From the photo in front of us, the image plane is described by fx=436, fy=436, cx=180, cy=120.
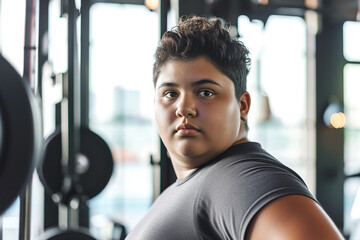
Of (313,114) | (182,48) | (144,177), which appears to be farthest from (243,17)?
(144,177)

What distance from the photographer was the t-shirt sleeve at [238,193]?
60 centimetres

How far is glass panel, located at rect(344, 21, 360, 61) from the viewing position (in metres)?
3.66

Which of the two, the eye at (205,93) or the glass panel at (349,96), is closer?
the eye at (205,93)

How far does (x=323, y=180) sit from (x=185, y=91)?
3.07 m

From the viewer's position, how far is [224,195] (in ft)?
2.17

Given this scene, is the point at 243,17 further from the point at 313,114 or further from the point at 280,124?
the point at 280,124

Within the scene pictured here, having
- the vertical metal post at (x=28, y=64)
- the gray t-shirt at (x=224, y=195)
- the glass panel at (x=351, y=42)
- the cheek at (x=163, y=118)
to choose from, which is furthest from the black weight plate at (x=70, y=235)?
the glass panel at (x=351, y=42)

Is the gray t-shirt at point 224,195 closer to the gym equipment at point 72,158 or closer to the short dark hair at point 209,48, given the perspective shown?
the short dark hair at point 209,48

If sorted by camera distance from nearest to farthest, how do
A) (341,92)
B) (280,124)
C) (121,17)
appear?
(341,92) < (121,17) < (280,124)

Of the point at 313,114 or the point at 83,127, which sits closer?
the point at 83,127

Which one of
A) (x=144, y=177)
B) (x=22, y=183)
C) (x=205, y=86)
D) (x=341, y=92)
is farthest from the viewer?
(x=144, y=177)

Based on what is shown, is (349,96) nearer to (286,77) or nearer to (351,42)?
(351,42)

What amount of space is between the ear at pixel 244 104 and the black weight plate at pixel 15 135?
0.47 m

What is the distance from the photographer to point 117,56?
4.54 metres
